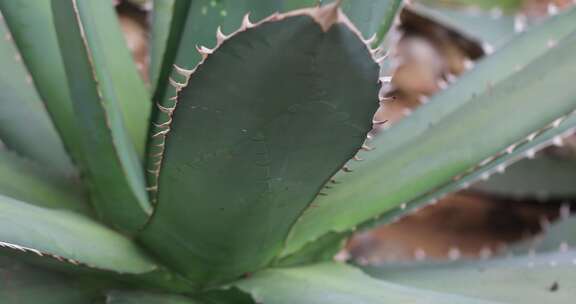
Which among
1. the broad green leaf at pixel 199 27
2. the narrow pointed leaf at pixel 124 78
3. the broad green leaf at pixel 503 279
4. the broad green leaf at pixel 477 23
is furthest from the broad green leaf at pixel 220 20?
the broad green leaf at pixel 477 23

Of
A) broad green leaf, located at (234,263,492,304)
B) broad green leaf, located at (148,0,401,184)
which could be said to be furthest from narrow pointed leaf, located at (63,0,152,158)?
broad green leaf, located at (234,263,492,304)

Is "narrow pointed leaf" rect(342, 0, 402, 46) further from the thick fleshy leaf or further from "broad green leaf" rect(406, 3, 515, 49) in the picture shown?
"broad green leaf" rect(406, 3, 515, 49)

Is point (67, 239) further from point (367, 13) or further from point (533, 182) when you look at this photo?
point (533, 182)

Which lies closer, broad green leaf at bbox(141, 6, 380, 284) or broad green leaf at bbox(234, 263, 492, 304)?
broad green leaf at bbox(141, 6, 380, 284)

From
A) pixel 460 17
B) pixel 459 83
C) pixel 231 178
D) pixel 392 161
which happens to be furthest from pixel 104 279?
pixel 460 17

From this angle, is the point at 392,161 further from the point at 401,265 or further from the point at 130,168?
the point at 130,168

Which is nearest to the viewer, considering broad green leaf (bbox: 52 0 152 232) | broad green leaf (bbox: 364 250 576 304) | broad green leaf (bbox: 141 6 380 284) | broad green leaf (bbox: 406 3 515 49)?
broad green leaf (bbox: 141 6 380 284)

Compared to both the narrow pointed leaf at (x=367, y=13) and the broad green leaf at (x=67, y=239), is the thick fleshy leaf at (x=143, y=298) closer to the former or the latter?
the broad green leaf at (x=67, y=239)
